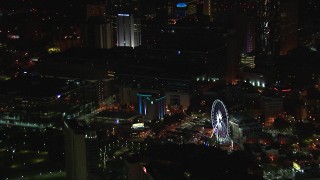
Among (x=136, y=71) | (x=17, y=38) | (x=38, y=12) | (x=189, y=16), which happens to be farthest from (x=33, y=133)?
(x=38, y=12)

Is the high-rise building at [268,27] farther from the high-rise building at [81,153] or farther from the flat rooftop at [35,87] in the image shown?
A: the high-rise building at [81,153]

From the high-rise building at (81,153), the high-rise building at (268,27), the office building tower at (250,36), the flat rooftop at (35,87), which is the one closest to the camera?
the high-rise building at (81,153)

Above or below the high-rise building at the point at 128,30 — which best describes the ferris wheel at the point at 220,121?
below

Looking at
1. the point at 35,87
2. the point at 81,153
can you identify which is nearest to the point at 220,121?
the point at 81,153

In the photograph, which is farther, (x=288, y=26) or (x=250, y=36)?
(x=288, y=26)

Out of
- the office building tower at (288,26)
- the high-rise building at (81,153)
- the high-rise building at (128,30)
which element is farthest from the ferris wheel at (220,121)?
the high-rise building at (128,30)

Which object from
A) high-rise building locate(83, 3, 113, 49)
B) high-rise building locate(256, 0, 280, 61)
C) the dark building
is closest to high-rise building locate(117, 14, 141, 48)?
high-rise building locate(83, 3, 113, 49)

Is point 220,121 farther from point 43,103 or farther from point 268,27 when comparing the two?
point 268,27
